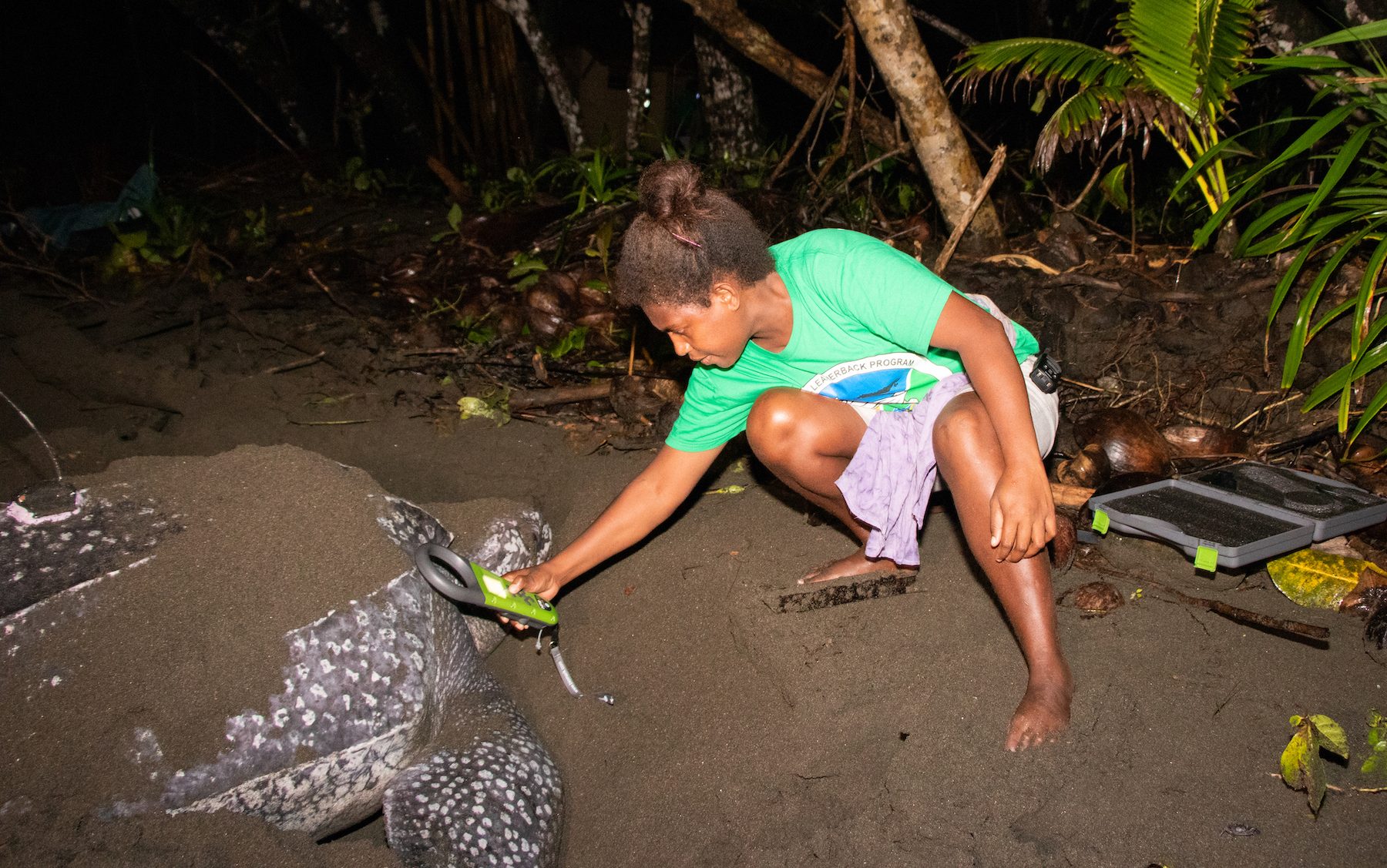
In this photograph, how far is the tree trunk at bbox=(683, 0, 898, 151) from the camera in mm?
3832

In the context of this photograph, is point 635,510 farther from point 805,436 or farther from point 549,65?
point 549,65

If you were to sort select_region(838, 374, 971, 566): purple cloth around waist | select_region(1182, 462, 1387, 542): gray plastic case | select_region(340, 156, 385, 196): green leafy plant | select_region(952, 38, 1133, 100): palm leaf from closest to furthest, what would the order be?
select_region(838, 374, 971, 566): purple cloth around waist
select_region(1182, 462, 1387, 542): gray plastic case
select_region(952, 38, 1133, 100): palm leaf
select_region(340, 156, 385, 196): green leafy plant

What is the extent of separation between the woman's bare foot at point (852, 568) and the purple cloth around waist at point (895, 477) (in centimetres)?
29

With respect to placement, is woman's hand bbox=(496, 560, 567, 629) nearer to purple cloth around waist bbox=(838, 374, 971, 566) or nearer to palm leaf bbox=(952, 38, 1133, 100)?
purple cloth around waist bbox=(838, 374, 971, 566)

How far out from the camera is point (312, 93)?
6.72 metres

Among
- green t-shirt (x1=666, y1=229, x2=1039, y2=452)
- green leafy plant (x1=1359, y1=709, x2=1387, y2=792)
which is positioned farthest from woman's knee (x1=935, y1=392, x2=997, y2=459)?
green leafy plant (x1=1359, y1=709, x2=1387, y2=792)

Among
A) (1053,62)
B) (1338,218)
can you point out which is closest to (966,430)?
(1338,218)

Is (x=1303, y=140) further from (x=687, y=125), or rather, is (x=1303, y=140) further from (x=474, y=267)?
(x=687, y=125)

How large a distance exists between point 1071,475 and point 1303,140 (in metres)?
1.23

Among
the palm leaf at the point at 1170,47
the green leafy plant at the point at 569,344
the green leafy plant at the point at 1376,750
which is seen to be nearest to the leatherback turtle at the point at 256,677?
the green leafy plant at the point at 1376,750

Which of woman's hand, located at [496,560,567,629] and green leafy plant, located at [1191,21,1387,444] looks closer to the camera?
woman's hand, located at [496,560,567,629]

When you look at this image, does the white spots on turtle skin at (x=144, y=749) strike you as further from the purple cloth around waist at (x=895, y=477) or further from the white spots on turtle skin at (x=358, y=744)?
the purple cloth around waist at (x=895, y=477)

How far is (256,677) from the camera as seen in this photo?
156 centimetres

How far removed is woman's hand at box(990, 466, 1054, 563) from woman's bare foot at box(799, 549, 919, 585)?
68cm
